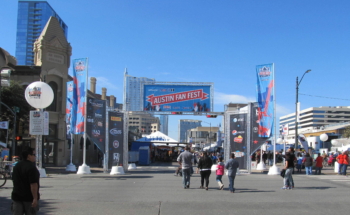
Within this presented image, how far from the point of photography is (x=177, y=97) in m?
24.3

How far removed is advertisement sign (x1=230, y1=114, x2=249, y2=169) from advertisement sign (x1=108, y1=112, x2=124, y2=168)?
7267 mm

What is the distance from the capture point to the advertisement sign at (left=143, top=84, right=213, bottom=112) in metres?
24.3

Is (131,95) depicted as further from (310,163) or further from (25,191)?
(25,191)

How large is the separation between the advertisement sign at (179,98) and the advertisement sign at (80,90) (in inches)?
158

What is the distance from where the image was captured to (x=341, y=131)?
66500 millimetres

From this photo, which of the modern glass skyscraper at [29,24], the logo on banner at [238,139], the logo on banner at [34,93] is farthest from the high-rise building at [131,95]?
the modern glass skyscraper at [29,24]

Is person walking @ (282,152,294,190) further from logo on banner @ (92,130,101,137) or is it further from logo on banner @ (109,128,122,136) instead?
logo on banner @ (92,130,101,137)

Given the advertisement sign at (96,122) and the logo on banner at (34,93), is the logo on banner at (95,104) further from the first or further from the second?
the logo on banner at (34,93)

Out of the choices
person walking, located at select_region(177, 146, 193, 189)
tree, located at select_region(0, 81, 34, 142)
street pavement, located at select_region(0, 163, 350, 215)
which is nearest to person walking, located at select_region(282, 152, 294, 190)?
street pavement, located at select_region(0, 163, 350, 215)

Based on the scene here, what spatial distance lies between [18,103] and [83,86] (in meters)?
9.22

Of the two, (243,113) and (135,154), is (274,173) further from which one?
(135,154)

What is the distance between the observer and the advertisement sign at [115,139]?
77.5 feet

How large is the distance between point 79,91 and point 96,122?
2.22 metres

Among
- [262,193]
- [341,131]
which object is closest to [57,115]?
[262,193]
